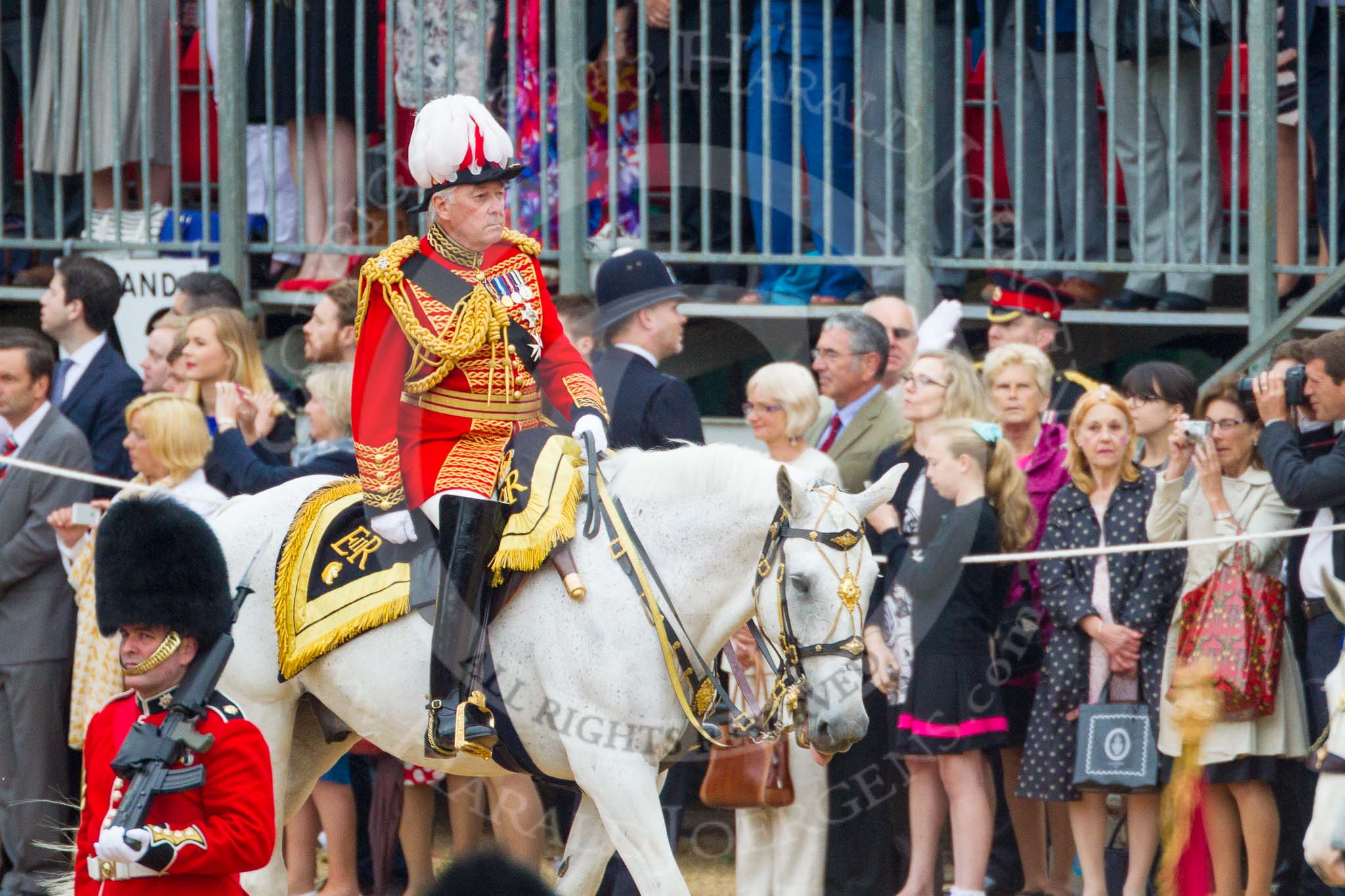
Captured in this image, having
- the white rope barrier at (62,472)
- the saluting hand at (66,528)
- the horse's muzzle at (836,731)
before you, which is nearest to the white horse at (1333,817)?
the horse's muzzle at (836,731)

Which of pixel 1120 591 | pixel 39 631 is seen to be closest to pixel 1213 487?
pixel 1120 591

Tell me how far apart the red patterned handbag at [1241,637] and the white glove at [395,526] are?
2.62 metres

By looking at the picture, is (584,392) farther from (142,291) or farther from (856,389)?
(142,291)

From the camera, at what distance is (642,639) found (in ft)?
18.4

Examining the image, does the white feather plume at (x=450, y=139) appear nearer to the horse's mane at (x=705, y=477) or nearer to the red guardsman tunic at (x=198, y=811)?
the horse's mane at (x=705, y=477)

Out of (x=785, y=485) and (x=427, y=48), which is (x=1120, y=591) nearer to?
(x=785, y=485)

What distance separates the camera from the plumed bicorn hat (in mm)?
5746

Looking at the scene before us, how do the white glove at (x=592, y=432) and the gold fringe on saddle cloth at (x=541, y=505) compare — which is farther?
the white glove at (x=592, y=432)

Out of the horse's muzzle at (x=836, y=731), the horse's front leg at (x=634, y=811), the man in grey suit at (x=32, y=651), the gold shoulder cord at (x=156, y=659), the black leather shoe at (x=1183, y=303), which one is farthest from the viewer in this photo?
the black leather shoe at (x=1183, y=303)

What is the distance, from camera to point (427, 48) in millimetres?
9477

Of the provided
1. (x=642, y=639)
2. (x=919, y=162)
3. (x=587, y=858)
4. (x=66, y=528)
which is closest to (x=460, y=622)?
(x=642, y=639)

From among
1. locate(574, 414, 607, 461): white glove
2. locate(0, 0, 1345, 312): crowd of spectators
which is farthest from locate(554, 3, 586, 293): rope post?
locate(574, 414, 607, 461): white glove

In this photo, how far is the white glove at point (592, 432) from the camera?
19.0 ft

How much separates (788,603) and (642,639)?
46cm
